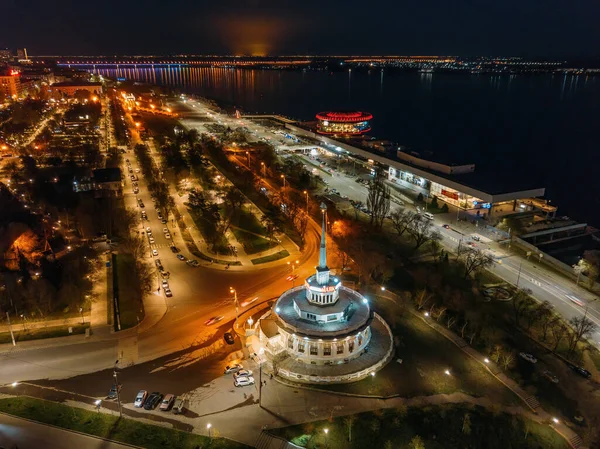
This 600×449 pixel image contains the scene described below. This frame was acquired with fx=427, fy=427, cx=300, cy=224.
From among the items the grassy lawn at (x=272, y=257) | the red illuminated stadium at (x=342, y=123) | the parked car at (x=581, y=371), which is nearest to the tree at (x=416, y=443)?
the parked car at (x=581, y=371)

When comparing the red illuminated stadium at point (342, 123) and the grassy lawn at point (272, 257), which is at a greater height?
the red illuminated stadium at point (342, 123)

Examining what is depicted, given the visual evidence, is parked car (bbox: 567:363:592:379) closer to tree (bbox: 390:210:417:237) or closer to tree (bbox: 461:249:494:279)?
tree (bbox: 461:249:494:279)

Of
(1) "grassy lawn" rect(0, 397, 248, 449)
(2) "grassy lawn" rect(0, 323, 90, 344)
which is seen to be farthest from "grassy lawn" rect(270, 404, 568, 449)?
(2) "grassy lawn" rect(0, 323, 90, 344)

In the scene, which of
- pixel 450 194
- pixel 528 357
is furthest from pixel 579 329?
pixel 450 194

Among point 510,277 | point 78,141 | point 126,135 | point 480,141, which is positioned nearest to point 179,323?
point 510,277

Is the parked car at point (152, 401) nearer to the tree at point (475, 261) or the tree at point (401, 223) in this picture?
the tree at point (475, 261)

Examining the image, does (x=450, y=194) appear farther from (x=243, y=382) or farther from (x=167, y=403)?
(x=167, y=403)

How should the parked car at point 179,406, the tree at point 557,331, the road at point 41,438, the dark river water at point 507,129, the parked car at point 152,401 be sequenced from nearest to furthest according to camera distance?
the road at point 41,438 → the parked car at point 179,406 → the parked car at point 152,401 → the tree at point 557,331 → the dark river water at point 507,129

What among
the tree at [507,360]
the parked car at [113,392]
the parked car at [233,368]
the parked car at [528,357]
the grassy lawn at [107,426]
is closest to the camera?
the grassy lawn at [107,426]
